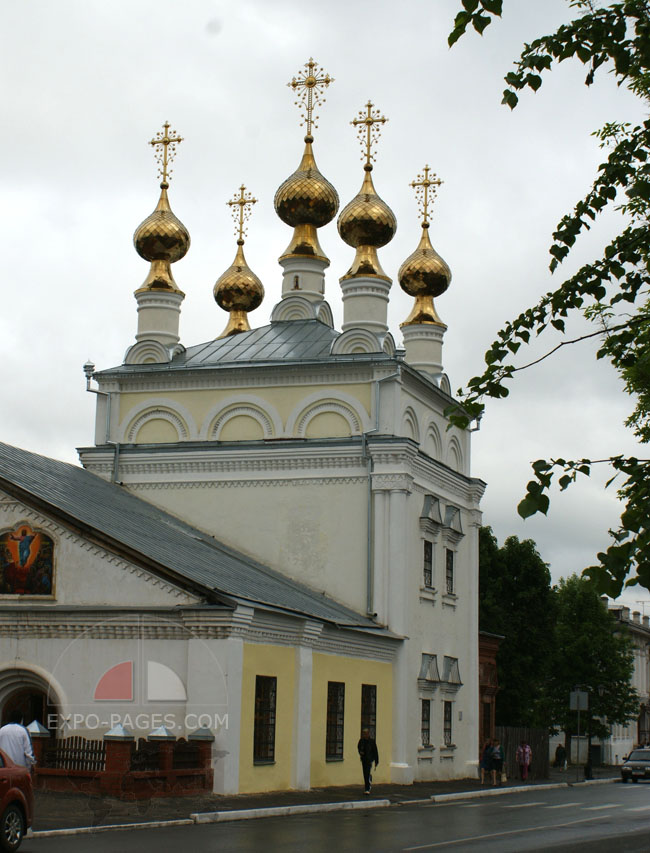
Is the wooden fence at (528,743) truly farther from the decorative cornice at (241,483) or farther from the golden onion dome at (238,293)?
the golden onion dome at (238,293)

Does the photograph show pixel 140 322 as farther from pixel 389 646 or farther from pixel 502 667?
pixel 502 667

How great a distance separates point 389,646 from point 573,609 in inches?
916

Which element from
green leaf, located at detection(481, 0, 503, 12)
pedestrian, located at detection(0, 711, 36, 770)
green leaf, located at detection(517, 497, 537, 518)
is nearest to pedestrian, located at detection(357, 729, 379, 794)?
pedestrian, located at detection(0, 711, 36, 770)

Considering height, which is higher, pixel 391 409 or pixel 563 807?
pixel 391 409

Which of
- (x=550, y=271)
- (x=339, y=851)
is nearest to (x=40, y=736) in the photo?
(x=339, y=851)

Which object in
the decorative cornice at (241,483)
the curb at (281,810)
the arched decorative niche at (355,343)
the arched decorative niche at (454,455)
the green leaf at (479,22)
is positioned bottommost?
the curb at (281,810)

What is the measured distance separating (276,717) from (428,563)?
8020 mm

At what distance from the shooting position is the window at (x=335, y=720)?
2317cm

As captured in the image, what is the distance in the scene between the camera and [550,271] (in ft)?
25.8

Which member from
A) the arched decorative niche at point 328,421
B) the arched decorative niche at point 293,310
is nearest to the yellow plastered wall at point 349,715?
the arched decorative niche at point 328,421

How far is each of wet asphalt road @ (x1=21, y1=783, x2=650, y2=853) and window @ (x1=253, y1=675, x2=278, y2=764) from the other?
2023 mm

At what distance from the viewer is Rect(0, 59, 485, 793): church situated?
19.6 metres

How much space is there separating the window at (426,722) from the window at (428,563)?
8.20ft

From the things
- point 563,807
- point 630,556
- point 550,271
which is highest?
point 550,271
